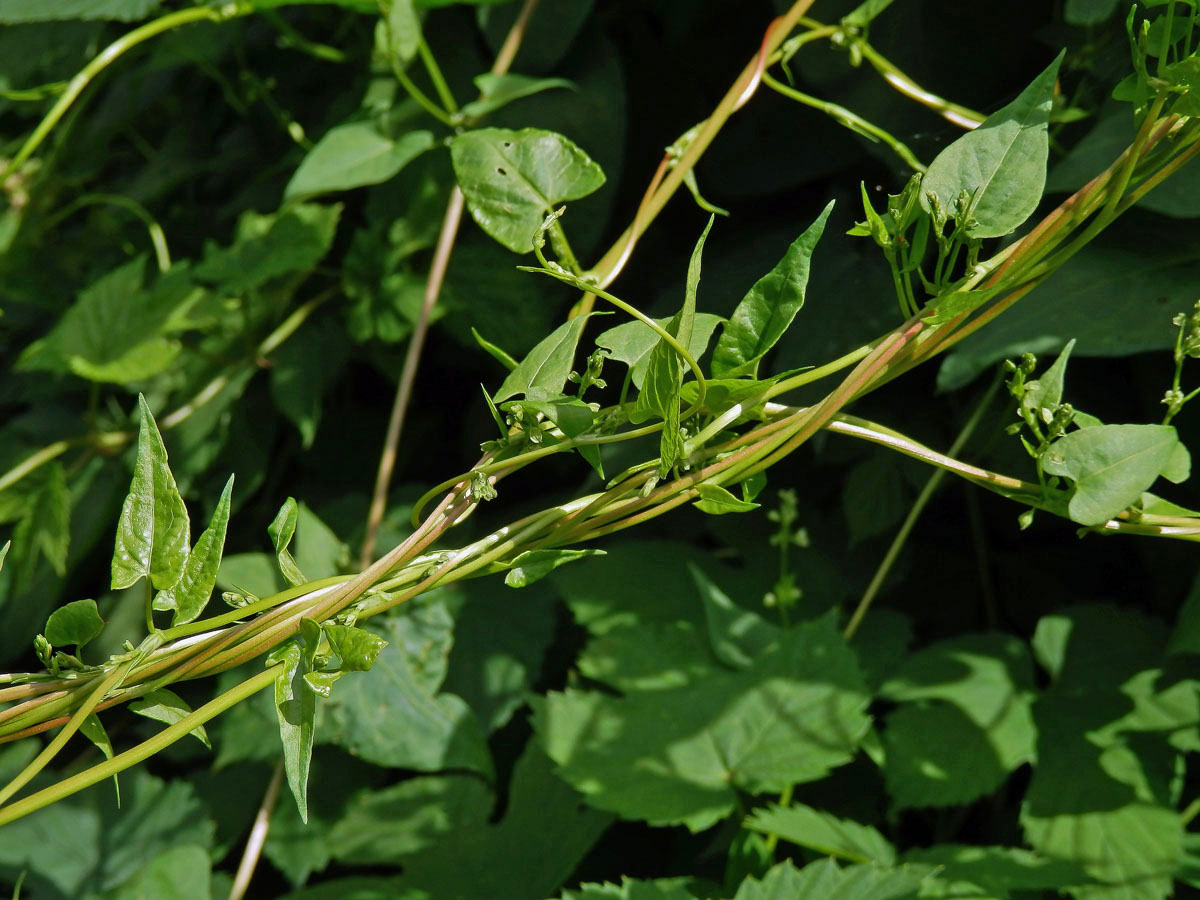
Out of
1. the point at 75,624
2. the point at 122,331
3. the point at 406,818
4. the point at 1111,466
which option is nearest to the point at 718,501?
the point at 1111,466

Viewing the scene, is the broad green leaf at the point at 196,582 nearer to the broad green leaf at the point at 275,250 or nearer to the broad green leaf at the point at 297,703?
the broad green leaf at the point at 297,703

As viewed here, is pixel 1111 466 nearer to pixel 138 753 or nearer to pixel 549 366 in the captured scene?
pixel 549 366

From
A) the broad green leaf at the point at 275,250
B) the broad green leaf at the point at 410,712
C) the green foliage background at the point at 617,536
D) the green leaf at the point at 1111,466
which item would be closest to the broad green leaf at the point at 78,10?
the green foliage background at the point at 617,536

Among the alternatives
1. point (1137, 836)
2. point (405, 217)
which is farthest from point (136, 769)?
point (1137, 836)

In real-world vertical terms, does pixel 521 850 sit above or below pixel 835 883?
below

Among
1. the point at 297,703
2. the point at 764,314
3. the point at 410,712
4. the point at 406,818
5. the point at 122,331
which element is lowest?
the point at 406,818
